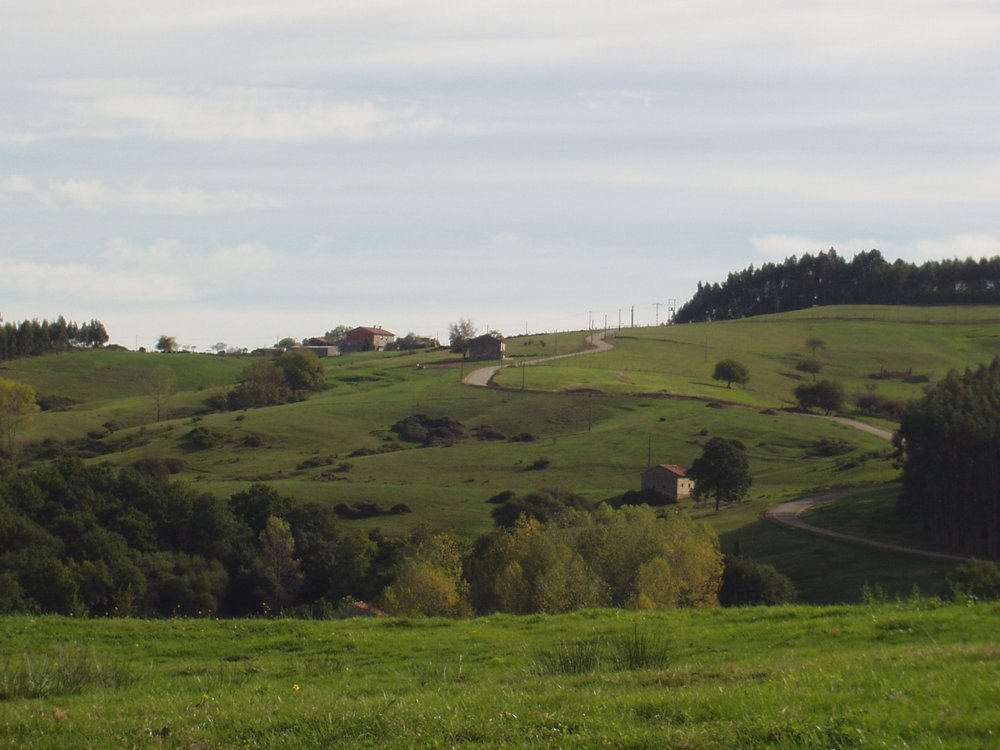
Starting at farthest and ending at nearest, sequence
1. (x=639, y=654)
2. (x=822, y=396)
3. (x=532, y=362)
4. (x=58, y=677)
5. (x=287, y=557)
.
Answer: (x=532, y=362) → (x=822, y=396) → (x=287, y=557) → (x=639, y=654) → (x=58, y=677)

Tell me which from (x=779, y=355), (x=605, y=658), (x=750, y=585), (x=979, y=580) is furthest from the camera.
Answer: (x=779, y=355)

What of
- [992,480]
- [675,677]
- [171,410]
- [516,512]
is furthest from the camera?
[171,410]

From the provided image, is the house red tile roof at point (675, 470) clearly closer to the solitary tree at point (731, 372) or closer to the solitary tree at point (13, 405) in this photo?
the solitary tree at point (731, 372)

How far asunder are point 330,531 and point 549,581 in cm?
2980

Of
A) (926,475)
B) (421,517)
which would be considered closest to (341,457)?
(421,517)

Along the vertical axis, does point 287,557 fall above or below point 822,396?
below

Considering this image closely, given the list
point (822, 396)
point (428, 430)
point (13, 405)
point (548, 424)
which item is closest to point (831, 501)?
point (548, 424)

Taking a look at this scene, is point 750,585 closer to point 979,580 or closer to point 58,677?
point 979,580

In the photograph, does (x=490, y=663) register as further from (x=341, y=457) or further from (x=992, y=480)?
(x=341, y=457)

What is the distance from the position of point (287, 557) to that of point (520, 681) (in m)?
51.6

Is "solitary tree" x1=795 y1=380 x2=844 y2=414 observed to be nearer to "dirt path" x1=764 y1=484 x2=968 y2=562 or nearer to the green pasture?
the green pasture

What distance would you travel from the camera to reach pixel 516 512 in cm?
7369

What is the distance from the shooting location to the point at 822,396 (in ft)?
405

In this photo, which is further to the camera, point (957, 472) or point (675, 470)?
point (675, 470)
